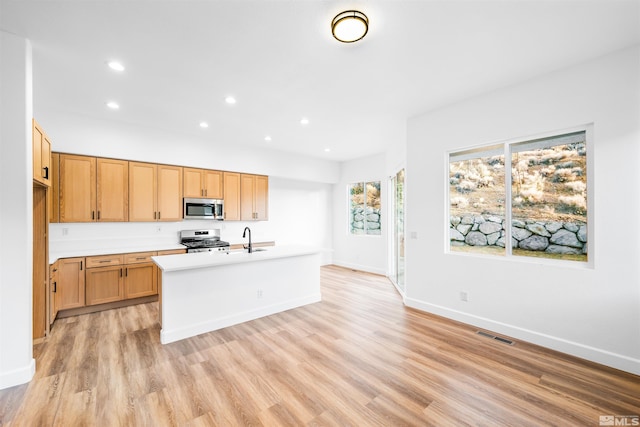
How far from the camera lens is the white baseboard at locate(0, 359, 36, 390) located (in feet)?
7.04

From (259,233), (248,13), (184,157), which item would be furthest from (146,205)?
(248,13)

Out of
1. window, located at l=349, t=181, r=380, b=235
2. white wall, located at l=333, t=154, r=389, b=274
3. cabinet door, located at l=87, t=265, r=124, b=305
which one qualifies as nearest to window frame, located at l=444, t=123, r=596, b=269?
white wall, located at l=333, t=154, r=389, b=274

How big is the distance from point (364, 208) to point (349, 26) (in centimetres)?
507

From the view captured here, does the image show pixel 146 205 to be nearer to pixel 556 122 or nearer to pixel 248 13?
pixel 248 13

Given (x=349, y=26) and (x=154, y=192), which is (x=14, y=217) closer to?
(x=154, y=192)

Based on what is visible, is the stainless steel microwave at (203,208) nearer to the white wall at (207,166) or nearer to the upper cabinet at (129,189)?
the upper cabinet at (129,189)

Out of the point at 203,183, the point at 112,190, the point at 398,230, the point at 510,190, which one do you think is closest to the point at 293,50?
the point at 510,190

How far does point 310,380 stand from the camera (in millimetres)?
2266

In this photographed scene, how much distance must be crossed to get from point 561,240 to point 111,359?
4.63m

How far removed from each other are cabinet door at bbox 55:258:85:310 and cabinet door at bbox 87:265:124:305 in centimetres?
9

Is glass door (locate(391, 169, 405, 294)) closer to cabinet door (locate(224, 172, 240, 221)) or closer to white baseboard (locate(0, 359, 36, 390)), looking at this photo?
cabinet door (locate(224, 172, 240, 221))

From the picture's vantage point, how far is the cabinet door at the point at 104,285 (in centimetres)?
377

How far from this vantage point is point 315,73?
9.18ft

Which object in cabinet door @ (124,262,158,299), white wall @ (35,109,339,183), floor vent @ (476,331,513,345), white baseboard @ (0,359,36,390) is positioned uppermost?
white wall @ (35,109,339,183)
